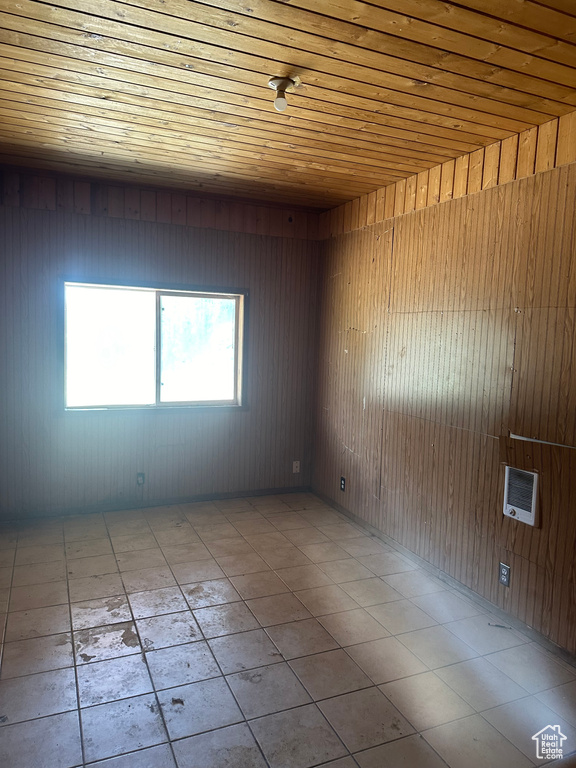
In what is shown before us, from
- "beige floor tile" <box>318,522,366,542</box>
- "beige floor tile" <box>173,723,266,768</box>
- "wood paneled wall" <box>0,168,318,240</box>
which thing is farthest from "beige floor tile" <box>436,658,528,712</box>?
"wood paneled wall" <box>0,168,318,240</box>

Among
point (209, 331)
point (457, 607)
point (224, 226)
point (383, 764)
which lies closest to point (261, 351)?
point (209, 331)

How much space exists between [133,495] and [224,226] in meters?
2.51

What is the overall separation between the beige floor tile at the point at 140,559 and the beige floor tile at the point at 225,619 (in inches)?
27.4

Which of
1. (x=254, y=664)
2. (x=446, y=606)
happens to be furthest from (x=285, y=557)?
(x=254, y=664)

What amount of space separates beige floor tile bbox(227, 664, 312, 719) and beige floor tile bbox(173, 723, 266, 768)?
0.12 metres

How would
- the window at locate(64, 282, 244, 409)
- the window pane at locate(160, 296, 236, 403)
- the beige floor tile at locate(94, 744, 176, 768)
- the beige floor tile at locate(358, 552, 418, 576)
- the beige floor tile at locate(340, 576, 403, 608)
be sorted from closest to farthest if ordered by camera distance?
the beige floor tile at locate(94, 744, 176, 768)
the beige floor tile at locate(340, 576, 403, 608)
the beige floor tile at locate(358, 552, 418, 576)
the window at locate(64, 282, 244, 409)
the window pane at locate(160, 296, 236, 403)

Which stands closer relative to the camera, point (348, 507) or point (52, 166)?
point (52, 166)

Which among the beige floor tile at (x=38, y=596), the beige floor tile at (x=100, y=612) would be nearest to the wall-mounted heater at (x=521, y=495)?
the beige floor tile at (x=100, y=612)

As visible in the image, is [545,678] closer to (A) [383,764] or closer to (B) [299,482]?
(A) [383,764]

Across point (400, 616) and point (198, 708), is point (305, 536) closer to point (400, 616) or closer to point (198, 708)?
point (400, 616)

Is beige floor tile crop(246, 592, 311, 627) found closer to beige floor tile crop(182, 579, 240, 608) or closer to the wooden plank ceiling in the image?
beige floor tile crop(182, 579, 240, 608)

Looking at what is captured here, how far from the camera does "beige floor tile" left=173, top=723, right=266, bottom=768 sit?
187cm

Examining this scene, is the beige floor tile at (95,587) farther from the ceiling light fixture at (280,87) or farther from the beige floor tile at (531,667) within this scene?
the ceiling light fixture at (280,87)

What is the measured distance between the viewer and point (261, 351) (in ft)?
16.0
